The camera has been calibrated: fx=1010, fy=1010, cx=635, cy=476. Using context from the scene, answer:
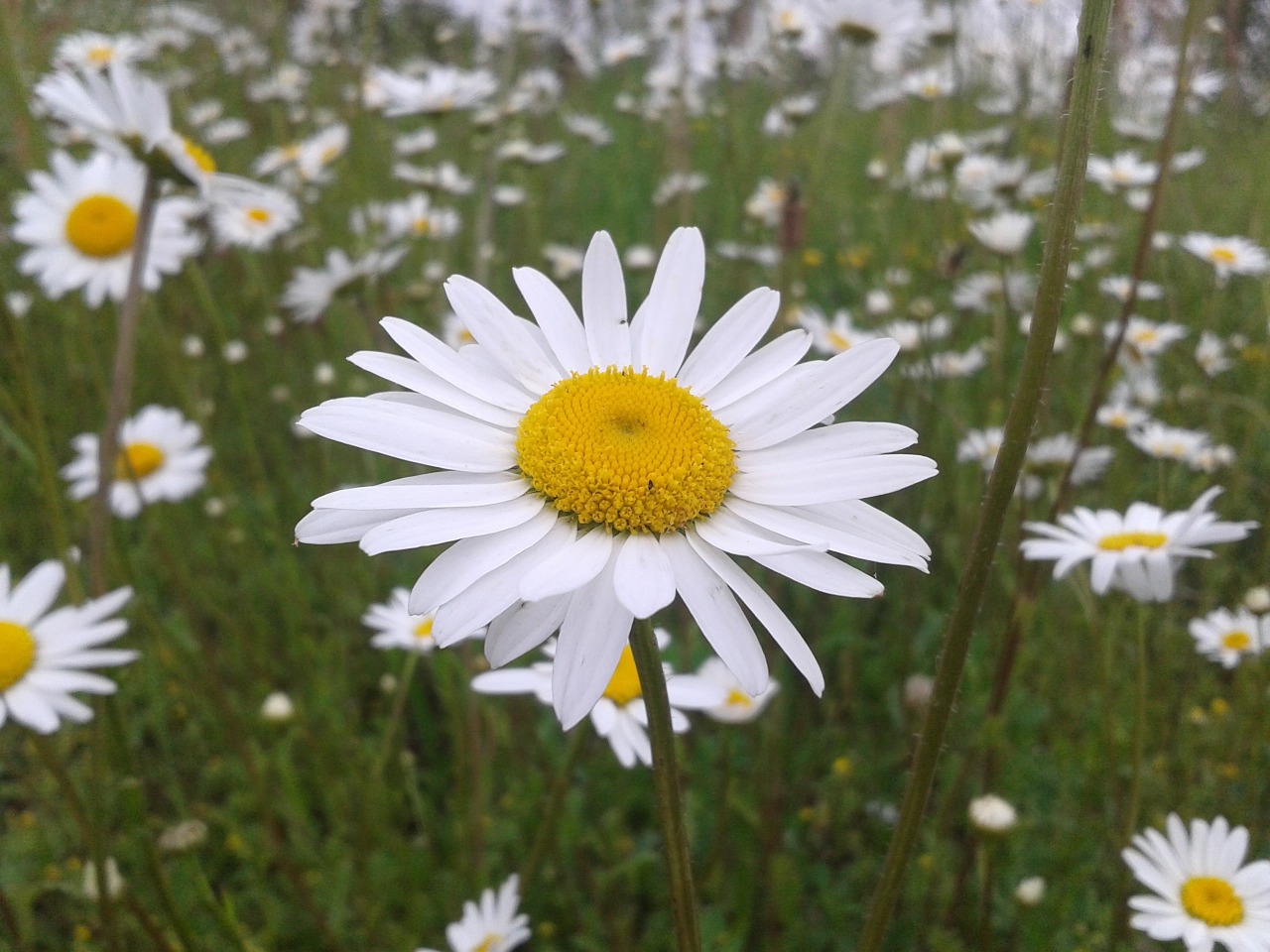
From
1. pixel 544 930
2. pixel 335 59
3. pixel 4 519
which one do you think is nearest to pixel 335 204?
pixel 335 59

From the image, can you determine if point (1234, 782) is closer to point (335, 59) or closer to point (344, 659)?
point (344, 659)

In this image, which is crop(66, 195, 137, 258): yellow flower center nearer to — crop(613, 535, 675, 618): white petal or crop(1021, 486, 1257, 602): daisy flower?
crop(613, 535, 675, 618): white petal

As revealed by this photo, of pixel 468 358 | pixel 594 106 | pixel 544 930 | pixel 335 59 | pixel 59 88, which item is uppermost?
pixel 594 106

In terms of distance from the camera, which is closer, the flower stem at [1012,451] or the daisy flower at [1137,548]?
the flower stem at [1012,451]

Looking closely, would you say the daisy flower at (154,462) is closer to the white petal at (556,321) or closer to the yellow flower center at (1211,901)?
the white petal at (556,321)

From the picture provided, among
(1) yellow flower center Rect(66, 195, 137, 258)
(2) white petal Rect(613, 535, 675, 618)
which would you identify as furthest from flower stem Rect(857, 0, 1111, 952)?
(1) yellow flower center Rect(66, 195, 137, 258)

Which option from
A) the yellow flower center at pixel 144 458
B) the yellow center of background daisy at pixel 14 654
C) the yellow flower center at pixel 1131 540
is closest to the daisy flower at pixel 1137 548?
the yellow flower center at pixel 1131 540

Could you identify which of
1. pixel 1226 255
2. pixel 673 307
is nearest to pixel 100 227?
pixel 673 307

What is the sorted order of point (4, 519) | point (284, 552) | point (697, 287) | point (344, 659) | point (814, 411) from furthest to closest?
point (4, 519) < point (284, 552) < point (344, 659) < point (697, 287) < point (814, 411)
